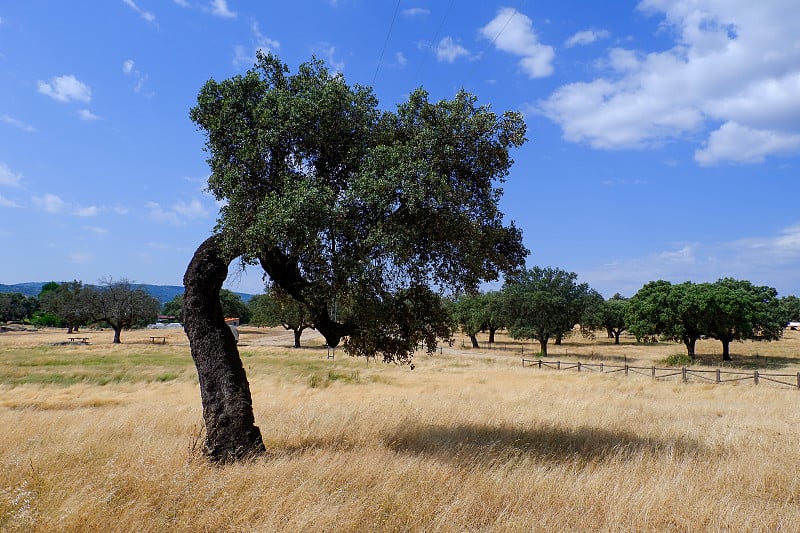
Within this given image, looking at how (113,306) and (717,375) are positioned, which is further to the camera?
(113,306)

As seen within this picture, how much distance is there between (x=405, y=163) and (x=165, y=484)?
6.18m

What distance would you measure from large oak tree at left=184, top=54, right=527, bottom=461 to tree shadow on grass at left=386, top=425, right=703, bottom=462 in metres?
2.05

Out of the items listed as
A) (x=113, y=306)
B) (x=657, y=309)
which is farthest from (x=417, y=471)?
(x=113, y=306)

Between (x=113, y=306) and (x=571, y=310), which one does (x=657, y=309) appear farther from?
(x=113, y=306)

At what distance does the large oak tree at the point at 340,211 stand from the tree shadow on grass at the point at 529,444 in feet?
6.73

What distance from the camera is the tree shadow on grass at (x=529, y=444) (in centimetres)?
972

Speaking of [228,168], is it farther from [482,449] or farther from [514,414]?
[514,414]

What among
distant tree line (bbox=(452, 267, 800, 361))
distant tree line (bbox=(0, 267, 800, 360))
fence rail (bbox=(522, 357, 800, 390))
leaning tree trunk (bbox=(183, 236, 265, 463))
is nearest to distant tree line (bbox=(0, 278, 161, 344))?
distant tree line (bbox=(0, 267, 800, 360))

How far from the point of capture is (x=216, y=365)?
9.59 meters

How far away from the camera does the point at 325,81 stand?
10.5m

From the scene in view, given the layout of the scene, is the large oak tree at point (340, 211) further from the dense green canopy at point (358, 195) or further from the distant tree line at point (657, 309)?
the distant tree line at point (657, 309)

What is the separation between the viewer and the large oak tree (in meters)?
8.57

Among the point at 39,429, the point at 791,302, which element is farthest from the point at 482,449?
the point at 791,302

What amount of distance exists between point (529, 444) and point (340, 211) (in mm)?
6932
